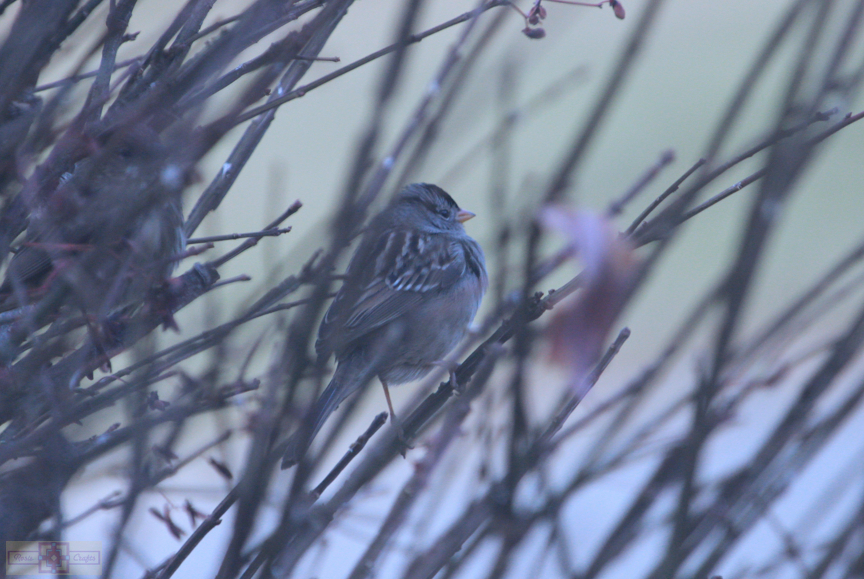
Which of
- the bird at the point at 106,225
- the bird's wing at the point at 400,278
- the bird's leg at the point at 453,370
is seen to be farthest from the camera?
the bird's wing at the point at 400,278

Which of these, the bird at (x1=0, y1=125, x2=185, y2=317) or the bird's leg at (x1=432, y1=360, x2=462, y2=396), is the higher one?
the bird at (x1=0, y1=125, x2=185, y2=317)

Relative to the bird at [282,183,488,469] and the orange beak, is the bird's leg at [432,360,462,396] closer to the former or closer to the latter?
the bird at [282,183,488,469]

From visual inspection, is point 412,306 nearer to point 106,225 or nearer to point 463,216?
point 463,216

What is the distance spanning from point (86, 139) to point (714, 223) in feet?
50.2

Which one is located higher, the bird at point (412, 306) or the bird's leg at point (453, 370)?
the bird at point (412, 306)

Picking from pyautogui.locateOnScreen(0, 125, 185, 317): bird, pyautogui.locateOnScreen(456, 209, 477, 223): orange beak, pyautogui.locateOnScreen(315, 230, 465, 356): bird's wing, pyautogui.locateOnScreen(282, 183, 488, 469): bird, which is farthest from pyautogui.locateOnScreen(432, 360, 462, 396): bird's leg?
pyautogui.locateOnScreen(456, 209, 477, 223): orange beak

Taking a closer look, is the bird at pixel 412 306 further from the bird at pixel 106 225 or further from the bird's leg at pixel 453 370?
the bird at pixel 106 225

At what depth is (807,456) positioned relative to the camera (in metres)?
1.39

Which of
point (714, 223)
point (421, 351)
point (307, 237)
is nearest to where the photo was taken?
point (307, 237)

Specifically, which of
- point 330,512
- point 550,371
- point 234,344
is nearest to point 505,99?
point 550,371

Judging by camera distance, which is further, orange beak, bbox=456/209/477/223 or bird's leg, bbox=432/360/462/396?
orange beak, bbox=456/209/477/223

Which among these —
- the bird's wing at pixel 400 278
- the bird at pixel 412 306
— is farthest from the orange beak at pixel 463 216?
the bird's wing at pixel 400 278

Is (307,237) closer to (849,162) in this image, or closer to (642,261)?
(642,261)

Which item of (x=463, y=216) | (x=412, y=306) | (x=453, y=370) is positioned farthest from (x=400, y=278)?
(x=453, y=370)
